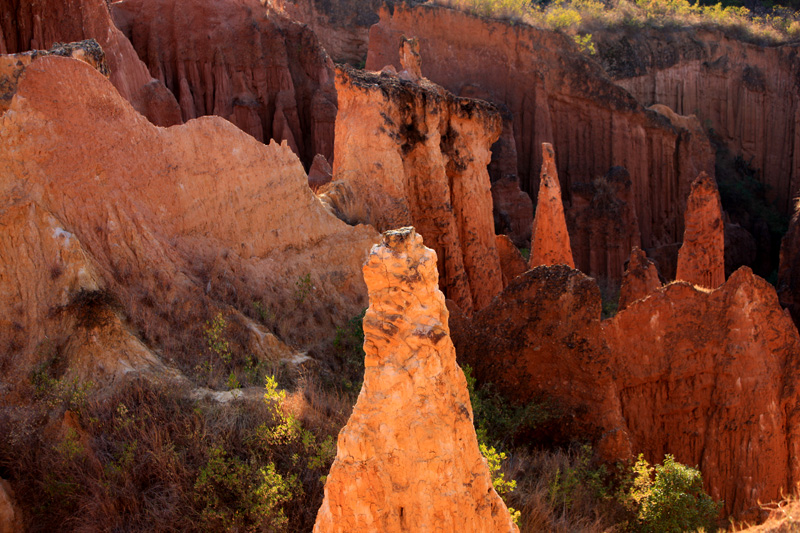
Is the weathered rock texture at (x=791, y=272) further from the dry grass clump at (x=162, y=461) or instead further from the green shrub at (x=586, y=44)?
the dry grass clump at (x=162, y=461)

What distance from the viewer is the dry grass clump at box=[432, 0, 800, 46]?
98.5 feet

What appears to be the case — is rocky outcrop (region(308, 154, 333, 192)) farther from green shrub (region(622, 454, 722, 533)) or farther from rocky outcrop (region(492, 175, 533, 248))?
green shrub (region(622, 454, 722, 533))

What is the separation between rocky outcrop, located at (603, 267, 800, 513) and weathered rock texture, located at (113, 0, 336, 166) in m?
14.8

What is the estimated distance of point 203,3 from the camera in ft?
74.1

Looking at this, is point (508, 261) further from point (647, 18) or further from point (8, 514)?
point (647, 18)

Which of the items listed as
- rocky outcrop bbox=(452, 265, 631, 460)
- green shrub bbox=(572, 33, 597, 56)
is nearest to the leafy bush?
rocky outcrop bbox=(452, 265, 631, 460)

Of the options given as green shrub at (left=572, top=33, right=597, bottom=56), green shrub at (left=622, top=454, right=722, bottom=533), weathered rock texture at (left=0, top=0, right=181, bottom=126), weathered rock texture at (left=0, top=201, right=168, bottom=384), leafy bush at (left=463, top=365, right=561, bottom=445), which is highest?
weathered rock texture at (left=0, top=0, right=181, bottom=126)

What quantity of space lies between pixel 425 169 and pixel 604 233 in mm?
12333

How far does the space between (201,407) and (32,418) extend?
3.85 ft

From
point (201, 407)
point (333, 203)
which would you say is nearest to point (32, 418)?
point (201, 407)

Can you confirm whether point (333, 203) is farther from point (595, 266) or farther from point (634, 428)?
point (595, 266)

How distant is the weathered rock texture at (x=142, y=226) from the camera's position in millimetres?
6219

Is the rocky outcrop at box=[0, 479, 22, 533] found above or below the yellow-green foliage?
below

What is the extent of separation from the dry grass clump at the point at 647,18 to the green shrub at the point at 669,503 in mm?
24505
